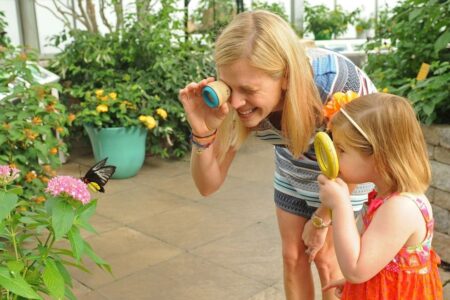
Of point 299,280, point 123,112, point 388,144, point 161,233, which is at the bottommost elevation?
point 161,233

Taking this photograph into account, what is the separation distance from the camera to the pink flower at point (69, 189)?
1.35 metres

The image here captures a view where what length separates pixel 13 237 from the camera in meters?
1.42

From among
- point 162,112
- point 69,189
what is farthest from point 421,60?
point 69,189

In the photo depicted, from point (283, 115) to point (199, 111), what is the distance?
0.28 metres

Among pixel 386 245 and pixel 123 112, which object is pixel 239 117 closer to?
pixel 386 245

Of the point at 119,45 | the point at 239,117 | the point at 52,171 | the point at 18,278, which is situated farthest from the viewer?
the point at 119,45

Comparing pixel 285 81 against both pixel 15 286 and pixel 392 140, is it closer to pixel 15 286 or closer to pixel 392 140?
pixel 392 140

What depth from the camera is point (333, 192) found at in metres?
1.40

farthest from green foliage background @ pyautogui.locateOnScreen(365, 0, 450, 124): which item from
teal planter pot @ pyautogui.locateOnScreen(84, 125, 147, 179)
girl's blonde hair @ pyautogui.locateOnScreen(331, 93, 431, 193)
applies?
teal planter pot @ pyautogui.locateOnScreen(84, 125, 147, 179)

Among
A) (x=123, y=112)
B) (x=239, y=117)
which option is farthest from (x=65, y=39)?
(x=239, y=117)

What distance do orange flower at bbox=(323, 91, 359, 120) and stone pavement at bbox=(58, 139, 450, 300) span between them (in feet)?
3.80

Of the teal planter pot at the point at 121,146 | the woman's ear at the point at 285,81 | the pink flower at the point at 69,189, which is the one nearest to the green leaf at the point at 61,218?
the pink flower at the point at 69,189

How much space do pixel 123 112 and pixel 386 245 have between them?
137 inches

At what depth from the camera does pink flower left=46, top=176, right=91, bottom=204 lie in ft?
4.42
